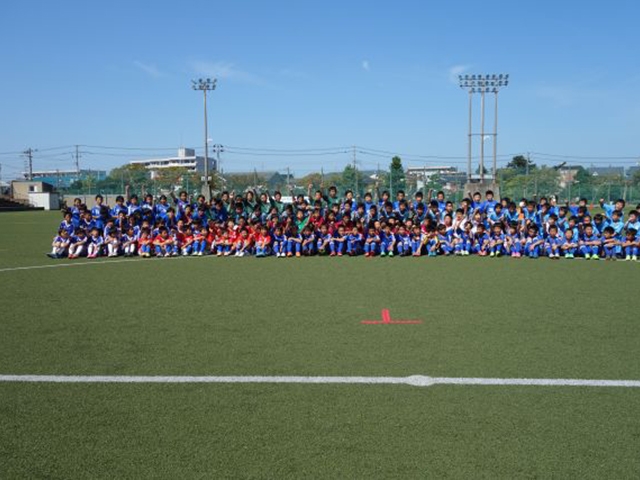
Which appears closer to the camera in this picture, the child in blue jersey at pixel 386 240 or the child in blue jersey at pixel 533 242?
the child in blue jersey at pixel 533 242

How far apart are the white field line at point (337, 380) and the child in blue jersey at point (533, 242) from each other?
9926mm

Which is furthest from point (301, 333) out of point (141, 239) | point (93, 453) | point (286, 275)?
point (141, 239)

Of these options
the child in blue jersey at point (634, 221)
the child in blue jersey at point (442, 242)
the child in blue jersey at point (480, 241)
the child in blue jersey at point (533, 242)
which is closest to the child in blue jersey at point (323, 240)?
the child in blue jersey at point (442, 242)

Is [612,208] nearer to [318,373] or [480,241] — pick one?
[480,241]

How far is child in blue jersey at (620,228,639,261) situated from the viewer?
13500 millimetres

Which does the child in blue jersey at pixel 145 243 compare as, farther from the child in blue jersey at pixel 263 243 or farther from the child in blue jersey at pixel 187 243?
the child in blue jersey at pixel 263 243

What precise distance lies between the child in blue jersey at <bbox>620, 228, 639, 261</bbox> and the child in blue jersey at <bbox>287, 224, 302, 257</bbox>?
8.12 meters

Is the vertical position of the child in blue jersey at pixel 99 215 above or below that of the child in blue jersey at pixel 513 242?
above

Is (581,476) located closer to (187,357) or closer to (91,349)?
(187,357)

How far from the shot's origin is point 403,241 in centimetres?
1460

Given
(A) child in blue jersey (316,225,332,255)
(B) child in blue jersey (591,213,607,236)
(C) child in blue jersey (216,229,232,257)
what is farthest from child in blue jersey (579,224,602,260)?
(C) child in blue jersey (216,229,232,257)

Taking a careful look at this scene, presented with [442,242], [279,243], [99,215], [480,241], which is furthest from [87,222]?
[480,241]

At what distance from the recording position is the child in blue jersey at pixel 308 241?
14656mm

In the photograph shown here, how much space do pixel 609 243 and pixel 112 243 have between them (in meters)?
12.8
